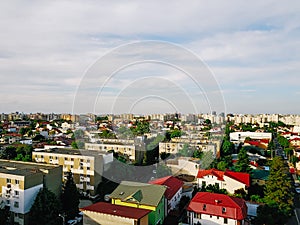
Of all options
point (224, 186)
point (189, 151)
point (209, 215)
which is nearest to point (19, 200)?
point (209, 215)

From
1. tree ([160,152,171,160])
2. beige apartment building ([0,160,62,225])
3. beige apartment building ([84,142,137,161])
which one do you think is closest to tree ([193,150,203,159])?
tree ([160,152,171,160])

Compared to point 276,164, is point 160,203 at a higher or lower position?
lower

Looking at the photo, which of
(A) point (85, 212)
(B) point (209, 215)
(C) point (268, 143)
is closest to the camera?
(A) point (85, 212)

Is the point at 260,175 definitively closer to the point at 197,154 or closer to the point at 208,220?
the point at 197,154

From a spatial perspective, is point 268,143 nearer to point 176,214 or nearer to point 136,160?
point 136,160

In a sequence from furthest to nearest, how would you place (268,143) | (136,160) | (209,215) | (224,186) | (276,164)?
(268,143), (136,160), (224,186), (276,164), (209,215)

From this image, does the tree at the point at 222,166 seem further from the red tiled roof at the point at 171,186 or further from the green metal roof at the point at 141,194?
the green metal roof at the point at 141,194
